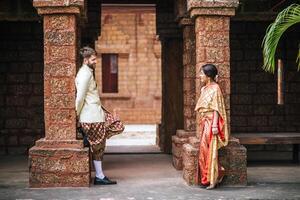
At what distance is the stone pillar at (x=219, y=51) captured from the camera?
8.37 m

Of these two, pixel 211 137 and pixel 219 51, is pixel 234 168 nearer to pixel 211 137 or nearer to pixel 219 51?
pixel 211 137

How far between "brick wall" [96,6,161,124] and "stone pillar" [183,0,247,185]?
16603 millimetres

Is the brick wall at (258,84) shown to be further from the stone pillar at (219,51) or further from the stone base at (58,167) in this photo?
the stone base at (58,167)

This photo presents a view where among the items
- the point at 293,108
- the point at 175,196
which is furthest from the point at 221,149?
the point at 293,108

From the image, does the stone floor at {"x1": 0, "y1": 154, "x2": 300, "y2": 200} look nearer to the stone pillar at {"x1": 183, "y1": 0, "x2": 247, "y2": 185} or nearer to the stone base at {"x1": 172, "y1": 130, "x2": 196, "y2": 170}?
the stone base at {"x1": 172, "y1": 130, "x2": 196, "y2": 170}

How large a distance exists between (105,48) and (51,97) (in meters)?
16.6

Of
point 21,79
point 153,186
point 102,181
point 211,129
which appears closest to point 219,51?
point 211,129

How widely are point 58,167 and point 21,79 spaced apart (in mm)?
5486

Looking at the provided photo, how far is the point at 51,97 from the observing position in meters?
8.35

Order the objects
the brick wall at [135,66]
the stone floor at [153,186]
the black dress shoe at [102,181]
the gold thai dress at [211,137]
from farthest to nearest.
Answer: the brick wall at [135,66] < the black dress shoe at [102,181] < the gold thai dress at [211,137] < the stone floor at [153,186]

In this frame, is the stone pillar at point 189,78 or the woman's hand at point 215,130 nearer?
the woman's hand at point 215,130

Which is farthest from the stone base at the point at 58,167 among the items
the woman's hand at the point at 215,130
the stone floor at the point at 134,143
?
the stone floor at the point at 134,143

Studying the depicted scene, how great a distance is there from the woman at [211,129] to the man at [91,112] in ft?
4.74

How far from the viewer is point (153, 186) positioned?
27.4ft
